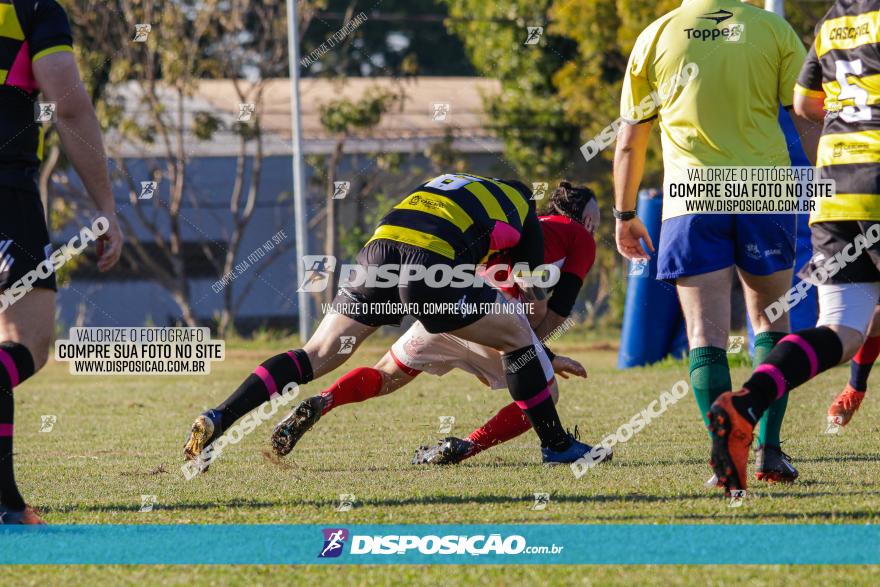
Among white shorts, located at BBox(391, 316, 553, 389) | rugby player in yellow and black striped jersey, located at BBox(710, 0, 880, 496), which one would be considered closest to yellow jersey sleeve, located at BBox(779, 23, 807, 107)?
rugby player in yellow and black striped jersey, located at BBox(710, 0, 880, 496)

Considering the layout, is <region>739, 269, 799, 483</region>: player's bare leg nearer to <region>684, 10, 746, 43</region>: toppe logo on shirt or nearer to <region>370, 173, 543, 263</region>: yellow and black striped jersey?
<region>684, 10, 746, 43</region>: toppe logo on shirt

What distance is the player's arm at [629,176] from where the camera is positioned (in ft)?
17.6

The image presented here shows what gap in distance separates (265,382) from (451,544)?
2000 millimetres

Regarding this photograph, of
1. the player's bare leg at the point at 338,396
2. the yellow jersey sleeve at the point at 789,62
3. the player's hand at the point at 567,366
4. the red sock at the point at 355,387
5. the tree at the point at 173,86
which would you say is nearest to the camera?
the yellow jersey sleeve at the point at 789,62

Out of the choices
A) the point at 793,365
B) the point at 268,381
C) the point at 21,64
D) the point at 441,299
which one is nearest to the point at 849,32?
the point at 793,365

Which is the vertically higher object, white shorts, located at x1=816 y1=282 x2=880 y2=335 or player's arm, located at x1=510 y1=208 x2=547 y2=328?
white shorts, located at x1=816 y1=282 x2=880 y2=335

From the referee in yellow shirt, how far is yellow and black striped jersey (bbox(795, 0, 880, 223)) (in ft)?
1.43

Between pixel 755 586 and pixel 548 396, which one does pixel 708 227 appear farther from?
pixel 755 586

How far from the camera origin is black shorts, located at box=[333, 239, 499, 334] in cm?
561

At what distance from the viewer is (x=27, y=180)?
15.2 feet

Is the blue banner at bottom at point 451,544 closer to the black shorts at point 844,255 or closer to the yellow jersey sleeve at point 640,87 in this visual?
the black shorts at point 844,255

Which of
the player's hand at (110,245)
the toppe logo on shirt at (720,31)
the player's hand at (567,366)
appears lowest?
the player's hand at (567,366)

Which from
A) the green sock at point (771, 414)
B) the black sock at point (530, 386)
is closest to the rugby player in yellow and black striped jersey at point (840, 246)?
the green sock at point (771, 414)

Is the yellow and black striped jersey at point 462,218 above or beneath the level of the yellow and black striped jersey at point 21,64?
beneath
